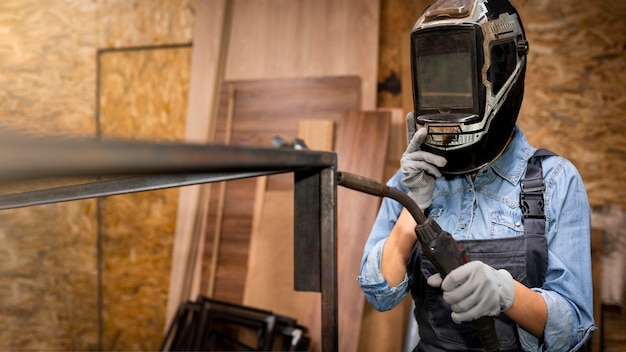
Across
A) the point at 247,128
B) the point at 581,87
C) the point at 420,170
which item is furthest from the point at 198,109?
the point at 420,170

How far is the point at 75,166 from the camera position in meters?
0.56

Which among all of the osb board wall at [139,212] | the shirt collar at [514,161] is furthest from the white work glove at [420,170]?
the osb board wall at [139,212]

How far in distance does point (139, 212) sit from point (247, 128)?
0.94 meters

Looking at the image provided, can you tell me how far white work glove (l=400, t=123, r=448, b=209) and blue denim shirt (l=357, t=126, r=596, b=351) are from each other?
59 mm

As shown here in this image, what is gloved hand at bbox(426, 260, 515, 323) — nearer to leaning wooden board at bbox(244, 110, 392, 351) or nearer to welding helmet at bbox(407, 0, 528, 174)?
welding helmet at bbox(407, 0, 528, 174)

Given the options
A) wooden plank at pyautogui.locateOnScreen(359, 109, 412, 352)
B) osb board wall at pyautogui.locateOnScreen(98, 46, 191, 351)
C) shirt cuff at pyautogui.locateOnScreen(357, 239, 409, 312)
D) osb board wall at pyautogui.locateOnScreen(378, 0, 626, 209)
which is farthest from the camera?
osb board wall at pyautogui.locateOnScreen(98, 46, 191, 351)

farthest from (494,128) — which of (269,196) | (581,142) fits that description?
(269,196)

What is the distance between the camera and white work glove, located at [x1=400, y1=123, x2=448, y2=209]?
136 centimetres

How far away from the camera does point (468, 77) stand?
1.33 meters

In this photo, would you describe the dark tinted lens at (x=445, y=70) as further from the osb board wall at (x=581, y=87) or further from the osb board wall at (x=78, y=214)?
the osb board wall at (x=78, y=214)

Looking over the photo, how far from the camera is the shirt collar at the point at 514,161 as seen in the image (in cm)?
135

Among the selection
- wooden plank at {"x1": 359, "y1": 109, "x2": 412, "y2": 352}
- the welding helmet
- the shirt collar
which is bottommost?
wooden plank at {"x1": 359, "y1": 109, "x2": 412, "y2": 352}

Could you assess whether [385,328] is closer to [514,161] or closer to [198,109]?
[514,161]

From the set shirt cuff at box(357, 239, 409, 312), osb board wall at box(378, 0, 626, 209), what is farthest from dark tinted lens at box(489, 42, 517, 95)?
osb board wall at box(378, 0, 626, 209)
